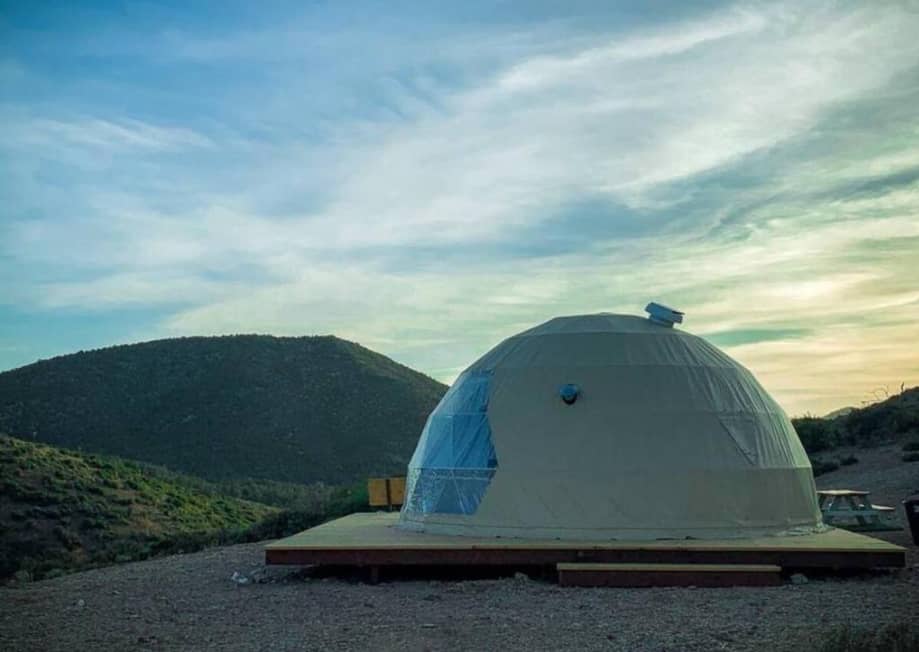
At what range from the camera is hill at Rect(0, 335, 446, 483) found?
44.2 meters

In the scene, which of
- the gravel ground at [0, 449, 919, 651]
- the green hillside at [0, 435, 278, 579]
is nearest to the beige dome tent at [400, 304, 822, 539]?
the gravel ground at [0, 449, 919, 651]

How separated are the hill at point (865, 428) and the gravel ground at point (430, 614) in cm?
1620

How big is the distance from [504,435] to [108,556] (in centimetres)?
948

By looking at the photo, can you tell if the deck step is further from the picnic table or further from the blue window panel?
the picnic table

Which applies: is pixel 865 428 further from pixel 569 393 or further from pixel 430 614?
pixel 430 614

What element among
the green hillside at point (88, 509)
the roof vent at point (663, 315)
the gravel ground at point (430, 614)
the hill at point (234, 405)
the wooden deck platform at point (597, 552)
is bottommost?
the gravel ground at point (430, 614)

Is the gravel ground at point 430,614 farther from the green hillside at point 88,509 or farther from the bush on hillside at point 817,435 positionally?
the bush on hillside at point 817,435

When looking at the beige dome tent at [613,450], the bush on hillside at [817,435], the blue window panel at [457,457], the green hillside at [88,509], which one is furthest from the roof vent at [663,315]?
the bush on hillside at [817,435]

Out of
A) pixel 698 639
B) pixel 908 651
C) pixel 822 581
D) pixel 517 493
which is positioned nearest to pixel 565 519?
pixel 517 493

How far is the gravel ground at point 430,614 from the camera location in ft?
26.9

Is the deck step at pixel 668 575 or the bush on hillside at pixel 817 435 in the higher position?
the bush on hillside at pixel 817 435

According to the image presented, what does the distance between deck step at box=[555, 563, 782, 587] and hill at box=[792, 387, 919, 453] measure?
17434 millimetres

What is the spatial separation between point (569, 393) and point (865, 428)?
19.0 meters

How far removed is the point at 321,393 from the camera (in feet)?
166
